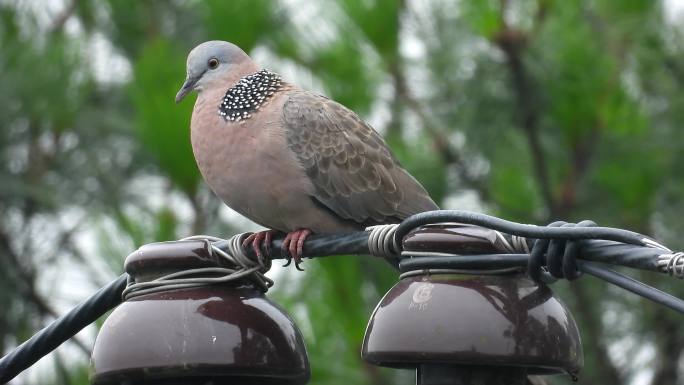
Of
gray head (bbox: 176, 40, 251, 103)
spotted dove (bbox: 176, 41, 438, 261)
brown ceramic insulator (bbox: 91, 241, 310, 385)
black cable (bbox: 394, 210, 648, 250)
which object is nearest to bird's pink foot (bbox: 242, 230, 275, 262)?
brown ceramic insulator (bbox: 91, 241, 310, 385)

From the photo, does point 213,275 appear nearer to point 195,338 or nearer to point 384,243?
point 195,338

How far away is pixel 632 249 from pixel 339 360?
2642 millimetres

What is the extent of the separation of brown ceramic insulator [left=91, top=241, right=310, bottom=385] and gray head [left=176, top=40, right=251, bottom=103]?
182 cm

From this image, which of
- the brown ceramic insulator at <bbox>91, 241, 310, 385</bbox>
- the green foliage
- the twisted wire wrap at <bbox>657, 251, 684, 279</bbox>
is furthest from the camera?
the green foliage

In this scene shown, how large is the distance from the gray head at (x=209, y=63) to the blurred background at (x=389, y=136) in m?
0.45

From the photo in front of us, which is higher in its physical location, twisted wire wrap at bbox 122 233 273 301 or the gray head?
the gray head

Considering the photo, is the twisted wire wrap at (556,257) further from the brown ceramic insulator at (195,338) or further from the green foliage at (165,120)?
the green foliage at (165,120)

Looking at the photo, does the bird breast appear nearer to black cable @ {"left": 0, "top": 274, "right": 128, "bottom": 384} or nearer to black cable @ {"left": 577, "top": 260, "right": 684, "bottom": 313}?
black cable @ {"left": 0, "top": 274, "right": 128, "bottom": 384}

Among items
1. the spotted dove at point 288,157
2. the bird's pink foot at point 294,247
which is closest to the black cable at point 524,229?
the bird's pink foot at point 294,247

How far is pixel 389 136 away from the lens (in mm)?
5441

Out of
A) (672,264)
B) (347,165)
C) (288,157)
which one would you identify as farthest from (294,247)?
(672,264)

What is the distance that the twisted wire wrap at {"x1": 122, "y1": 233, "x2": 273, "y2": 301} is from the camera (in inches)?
93.0

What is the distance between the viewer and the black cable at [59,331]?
2.54 metres

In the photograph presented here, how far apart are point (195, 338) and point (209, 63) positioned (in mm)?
2069
